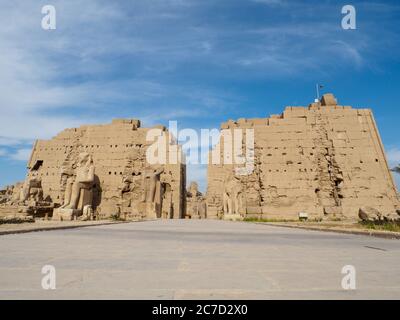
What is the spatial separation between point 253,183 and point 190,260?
69.4 ft

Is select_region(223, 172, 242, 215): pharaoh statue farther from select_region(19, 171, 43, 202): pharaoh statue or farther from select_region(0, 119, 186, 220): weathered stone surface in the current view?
select_region(19, 171, 43, 202): pharaoh statue

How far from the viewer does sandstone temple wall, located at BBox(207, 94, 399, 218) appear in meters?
23.2

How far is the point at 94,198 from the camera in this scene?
26.4m

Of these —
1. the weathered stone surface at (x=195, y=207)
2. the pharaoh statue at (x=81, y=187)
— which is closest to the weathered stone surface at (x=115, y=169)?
the pharaoh statue at (x=81, y=187)

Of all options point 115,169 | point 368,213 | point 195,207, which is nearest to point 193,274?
point 368,213

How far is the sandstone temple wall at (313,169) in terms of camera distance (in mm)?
23234

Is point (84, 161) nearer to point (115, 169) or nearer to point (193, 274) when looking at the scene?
point (115, 169)

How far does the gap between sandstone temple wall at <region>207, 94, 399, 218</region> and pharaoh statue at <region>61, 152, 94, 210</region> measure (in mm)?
8753

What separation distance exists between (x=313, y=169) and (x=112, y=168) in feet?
50.8

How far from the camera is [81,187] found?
20422 mm

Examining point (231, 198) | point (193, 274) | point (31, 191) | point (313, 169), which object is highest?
point (313, 169)

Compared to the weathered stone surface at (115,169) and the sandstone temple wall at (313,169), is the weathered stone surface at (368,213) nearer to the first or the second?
the sandstone temple wall at (313,169)

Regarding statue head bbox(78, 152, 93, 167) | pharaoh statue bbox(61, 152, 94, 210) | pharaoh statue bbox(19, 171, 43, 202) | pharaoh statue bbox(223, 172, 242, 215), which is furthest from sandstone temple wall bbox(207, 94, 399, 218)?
pharaoh statue bbox(19, 171, 43, 202)
